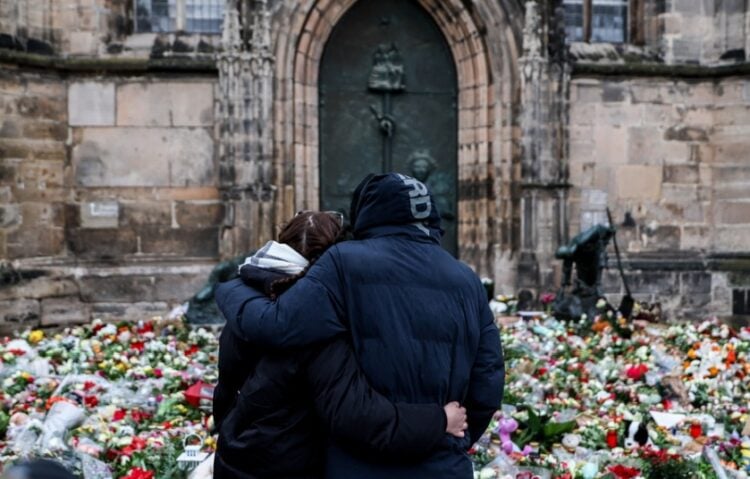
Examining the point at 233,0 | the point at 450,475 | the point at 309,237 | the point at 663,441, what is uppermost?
the point at 233,0

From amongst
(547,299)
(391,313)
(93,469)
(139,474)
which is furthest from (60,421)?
(547,299)

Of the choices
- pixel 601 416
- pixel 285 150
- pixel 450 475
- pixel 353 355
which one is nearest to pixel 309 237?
pixel 353 355

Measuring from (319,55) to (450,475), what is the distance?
9899mm

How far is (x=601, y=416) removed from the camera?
22.4 ft

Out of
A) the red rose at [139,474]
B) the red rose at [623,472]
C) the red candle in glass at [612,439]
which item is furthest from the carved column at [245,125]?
the red rose at [623,472]

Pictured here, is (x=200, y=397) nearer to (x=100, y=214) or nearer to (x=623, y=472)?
(x=623, y=472)

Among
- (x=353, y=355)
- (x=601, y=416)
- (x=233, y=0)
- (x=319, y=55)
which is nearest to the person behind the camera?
(x=353, y=355)

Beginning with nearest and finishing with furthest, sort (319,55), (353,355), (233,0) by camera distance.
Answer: (353,355) → (233,0) → (319,55)

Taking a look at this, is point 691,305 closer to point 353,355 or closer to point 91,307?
point 91,307

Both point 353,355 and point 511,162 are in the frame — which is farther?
point 511,162

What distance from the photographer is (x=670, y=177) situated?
1303 cm

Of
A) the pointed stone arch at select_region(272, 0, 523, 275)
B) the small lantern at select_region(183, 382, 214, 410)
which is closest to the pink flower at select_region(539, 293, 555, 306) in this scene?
the pointed stone arch at select_region(272, 0, 523, 275)

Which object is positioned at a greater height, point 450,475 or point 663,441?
point 450,475

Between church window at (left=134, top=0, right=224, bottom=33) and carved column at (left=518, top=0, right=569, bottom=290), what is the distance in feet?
12.2
